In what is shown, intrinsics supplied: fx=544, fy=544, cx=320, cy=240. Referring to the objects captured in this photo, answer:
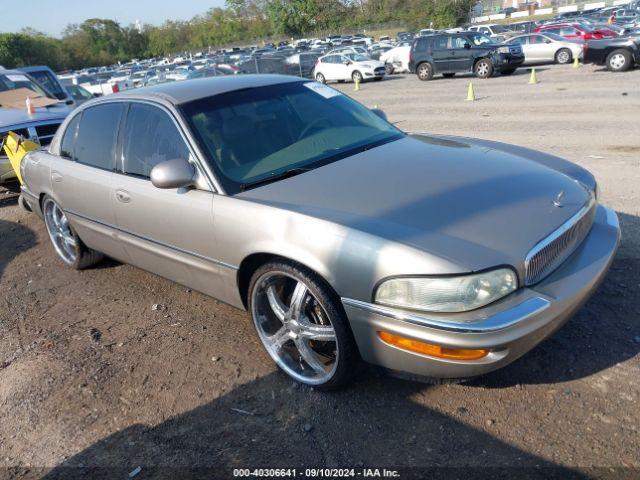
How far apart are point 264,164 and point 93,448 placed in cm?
185

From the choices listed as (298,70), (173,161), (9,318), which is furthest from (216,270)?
(298,70)

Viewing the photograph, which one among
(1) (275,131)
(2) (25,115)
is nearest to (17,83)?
(2) (25,115)

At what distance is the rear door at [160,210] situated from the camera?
333 centimetres

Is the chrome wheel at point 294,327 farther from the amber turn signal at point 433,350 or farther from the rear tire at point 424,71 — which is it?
the rear tire at point 424,71

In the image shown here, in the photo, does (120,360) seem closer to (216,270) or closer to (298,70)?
(216,270)

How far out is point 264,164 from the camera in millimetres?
3385

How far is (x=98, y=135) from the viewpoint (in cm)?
429

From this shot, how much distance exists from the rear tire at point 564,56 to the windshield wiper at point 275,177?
2242cm

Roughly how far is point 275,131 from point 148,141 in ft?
2.97

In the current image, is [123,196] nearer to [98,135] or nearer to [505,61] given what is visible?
[98,135]

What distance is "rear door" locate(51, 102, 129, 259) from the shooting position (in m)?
4.11

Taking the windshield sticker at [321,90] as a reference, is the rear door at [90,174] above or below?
below

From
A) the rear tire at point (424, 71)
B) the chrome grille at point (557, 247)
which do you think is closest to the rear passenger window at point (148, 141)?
the chrome grille at point (557, 247)

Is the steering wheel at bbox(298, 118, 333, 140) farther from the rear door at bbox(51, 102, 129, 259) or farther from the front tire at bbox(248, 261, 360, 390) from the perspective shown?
the rear door at bbox(51, 102, 129, 259)
